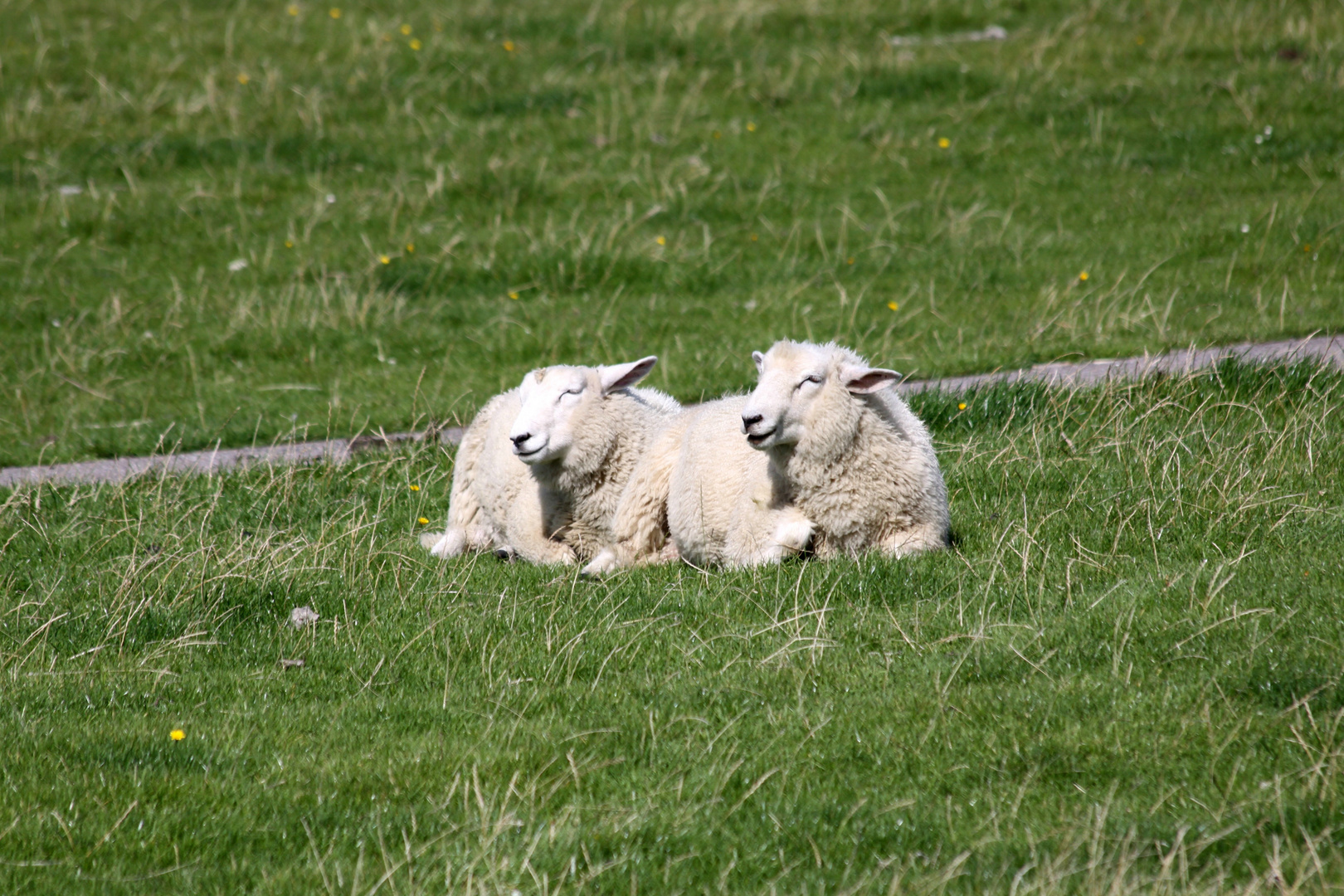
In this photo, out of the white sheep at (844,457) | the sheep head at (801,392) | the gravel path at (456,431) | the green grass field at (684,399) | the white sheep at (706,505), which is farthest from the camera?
the gravel path at (456,431)

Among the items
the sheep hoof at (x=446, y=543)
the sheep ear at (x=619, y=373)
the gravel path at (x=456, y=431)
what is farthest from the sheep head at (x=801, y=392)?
the gravel path at (x=456, y=431)

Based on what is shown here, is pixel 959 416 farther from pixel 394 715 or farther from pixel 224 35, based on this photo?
pixel 224 35

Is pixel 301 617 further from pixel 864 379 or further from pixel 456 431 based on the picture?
pixel 456 431

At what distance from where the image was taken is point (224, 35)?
54.0 feet

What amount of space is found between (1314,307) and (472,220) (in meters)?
7.47

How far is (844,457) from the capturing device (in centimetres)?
557

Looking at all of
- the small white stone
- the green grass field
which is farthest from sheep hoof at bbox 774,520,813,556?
the small white stone

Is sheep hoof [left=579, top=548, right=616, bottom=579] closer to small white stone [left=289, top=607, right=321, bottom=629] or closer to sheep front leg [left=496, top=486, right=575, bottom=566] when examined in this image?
sheep front leg [left=496, top=486, right=575, bottom=566]

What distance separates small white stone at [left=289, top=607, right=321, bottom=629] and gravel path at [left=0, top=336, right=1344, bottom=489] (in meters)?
2.50

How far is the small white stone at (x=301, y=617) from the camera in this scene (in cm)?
553

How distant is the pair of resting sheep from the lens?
5.57 metres

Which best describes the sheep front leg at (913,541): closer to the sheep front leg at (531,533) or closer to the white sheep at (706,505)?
the white sheep at (706,505)


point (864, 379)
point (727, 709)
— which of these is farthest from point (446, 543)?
point (727, 709)

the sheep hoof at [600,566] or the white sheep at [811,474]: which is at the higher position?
the white sheep at [811,474]
